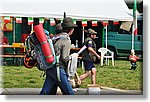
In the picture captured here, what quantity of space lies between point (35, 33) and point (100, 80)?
1.59 meters

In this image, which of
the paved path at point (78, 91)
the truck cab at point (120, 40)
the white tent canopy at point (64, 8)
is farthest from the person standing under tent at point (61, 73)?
the truck cab at point (120, 40)

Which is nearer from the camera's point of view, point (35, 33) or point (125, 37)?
point (35, 33)

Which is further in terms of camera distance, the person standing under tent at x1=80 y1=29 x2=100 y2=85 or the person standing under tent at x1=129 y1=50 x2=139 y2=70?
the person standing under tent at x1=129 y1=50 x2=139 y2=70

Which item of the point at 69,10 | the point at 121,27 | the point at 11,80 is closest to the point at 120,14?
the point at 121,27

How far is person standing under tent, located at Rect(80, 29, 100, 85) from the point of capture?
10141mm

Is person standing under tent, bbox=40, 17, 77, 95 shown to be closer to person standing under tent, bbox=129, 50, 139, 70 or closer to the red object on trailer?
the red object on trailer

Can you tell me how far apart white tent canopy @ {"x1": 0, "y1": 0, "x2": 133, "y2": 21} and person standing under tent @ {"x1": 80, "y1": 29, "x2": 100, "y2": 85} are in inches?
14.1

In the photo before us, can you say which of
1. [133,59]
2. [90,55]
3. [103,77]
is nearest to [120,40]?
[133,59]

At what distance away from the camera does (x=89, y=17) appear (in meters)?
10.3

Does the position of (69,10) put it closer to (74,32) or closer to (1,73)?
(74,32)

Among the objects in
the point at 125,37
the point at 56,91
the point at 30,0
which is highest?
the point at 30,0

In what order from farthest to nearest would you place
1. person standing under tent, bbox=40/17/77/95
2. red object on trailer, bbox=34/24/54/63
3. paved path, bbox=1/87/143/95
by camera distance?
paved path, bbox=1/87/143/95, red object on trailer, bbox=34/24/54/63, person standing under tent, bbox=40/17/77/95

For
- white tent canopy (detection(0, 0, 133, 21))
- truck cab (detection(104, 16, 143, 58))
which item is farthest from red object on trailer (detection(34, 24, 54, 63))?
truck cab (detection(104, 16, 143, 58))

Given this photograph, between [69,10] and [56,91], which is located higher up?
[69,10]
